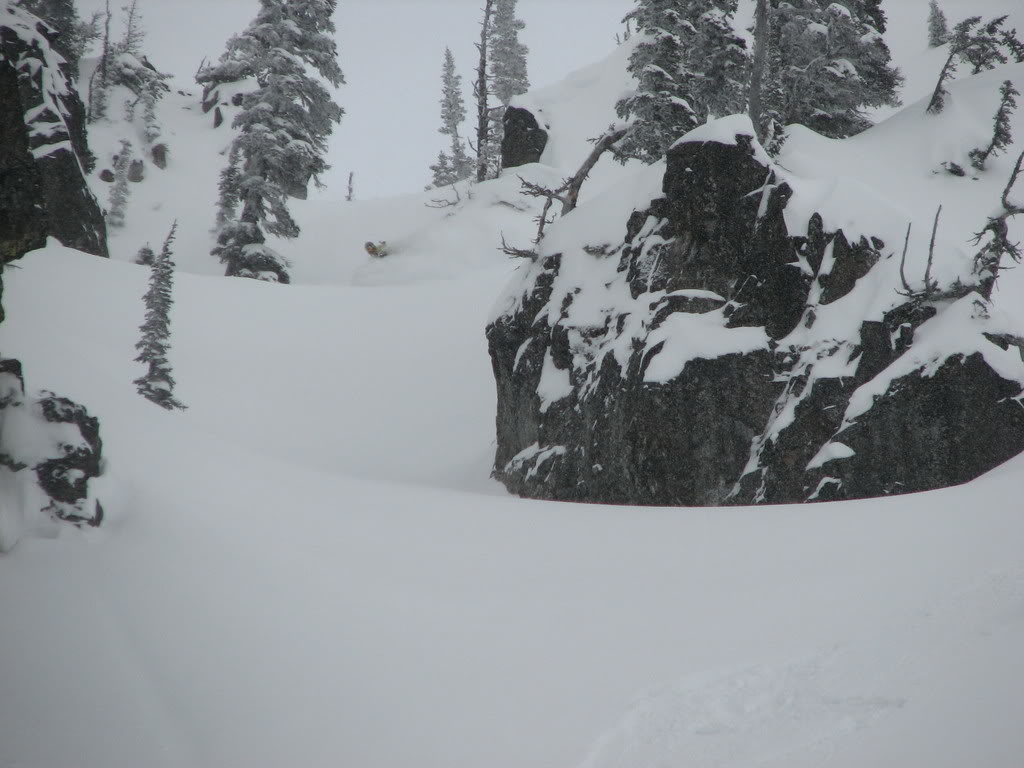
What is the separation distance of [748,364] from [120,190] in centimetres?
4005

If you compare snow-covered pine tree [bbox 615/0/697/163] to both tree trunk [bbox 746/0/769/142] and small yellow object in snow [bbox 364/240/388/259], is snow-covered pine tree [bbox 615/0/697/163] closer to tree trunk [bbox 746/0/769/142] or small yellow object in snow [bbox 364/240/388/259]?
tree trunk [bbox 746/0/769/142]

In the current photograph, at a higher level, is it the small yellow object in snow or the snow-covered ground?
the small yellow object in snow

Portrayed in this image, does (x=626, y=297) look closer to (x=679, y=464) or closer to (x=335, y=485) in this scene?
(x=679, y=464)

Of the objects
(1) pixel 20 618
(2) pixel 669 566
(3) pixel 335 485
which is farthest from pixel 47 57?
(2) pixel 669 566

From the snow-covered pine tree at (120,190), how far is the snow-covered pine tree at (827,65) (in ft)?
116

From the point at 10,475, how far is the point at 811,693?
6.34 meters

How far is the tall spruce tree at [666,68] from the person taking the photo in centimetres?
1603

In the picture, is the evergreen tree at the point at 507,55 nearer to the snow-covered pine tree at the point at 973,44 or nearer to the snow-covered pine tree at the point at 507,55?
the snow-covered pine tree at the point at 507,55

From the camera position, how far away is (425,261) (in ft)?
90.3

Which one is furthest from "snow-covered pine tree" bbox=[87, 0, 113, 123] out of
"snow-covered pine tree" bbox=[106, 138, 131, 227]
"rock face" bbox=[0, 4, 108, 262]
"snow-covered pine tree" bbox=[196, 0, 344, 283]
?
"snow-covered pine tree" bbox=[196, 0, 344, 283]

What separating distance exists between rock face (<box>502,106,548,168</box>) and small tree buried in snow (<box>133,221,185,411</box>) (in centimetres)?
2414

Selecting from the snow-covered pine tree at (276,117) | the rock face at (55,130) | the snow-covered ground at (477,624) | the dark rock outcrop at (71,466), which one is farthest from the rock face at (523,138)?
the dark rock outcrop at (71,466)

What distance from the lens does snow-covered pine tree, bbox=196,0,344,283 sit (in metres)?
22.3

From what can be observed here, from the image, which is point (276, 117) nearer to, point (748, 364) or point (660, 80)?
point (660, 80)
